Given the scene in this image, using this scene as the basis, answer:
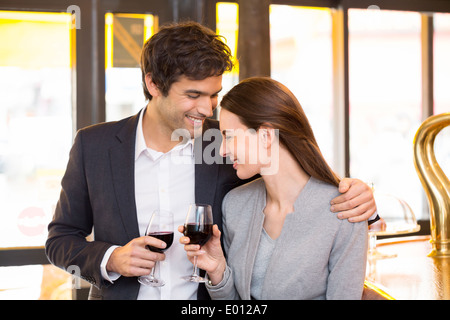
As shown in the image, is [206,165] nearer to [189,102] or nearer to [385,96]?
[189,102]

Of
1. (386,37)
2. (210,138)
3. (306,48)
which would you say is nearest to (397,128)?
(386,37)

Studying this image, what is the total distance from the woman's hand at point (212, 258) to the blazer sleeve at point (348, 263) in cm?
36

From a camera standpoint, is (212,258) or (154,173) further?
(154,173)

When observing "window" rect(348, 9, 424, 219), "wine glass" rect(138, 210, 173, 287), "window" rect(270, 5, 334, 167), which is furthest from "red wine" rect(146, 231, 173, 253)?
"window" rect(348, 9, 424, 219)

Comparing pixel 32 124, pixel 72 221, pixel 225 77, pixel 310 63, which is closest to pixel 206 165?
pixel 72 221

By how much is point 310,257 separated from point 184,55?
90 centimetres

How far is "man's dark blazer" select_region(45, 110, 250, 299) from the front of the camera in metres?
1.81

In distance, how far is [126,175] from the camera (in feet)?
6.11

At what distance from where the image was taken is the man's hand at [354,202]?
153 centimetres

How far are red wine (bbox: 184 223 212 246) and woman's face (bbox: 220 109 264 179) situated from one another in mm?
229

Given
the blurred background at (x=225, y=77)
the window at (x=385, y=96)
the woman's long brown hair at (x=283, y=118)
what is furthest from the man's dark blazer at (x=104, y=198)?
the window at (x=385, y=96)

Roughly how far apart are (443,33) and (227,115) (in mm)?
4359

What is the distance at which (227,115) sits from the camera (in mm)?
1699
